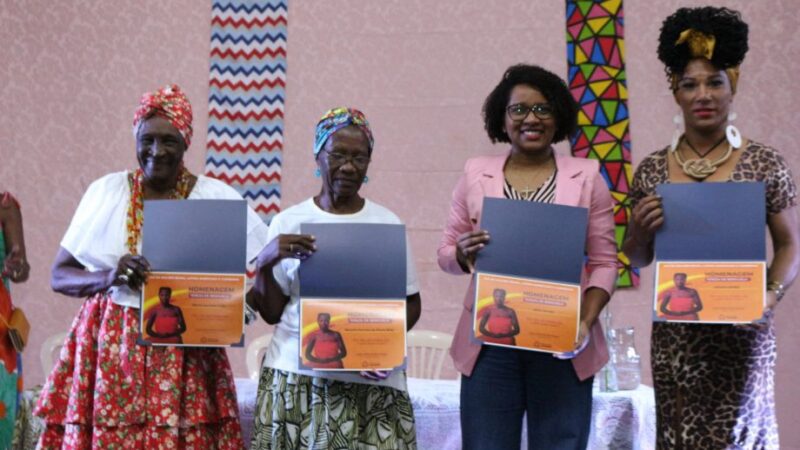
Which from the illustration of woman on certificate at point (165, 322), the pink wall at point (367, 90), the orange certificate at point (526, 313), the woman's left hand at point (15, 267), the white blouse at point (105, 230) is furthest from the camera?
the pink wall at point (367, 90)

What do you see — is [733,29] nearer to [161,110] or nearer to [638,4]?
[161,110]

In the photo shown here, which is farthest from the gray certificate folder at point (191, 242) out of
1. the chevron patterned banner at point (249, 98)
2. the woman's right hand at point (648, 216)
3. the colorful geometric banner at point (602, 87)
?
the colorful geometric banner at point (602, 87)

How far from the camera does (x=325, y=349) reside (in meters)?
2.49

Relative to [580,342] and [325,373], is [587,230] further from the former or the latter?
[325,373]

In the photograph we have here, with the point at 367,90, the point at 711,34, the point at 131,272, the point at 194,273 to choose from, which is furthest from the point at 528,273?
the point at 367,90

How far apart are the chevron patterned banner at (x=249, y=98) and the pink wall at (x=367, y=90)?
0.25ft

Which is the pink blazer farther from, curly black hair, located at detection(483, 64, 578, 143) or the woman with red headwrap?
the woman with red headwrap

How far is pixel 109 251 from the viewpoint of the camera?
8.72ft

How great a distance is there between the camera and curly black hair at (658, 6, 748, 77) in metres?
2.47

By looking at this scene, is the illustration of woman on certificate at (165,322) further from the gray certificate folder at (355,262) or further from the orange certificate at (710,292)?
the orange certificate at (710,292)

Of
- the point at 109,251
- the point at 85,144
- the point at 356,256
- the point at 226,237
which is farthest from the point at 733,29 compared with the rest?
the point at 85,144

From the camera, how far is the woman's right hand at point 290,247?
2512 mm

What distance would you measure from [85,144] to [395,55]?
1.91 m

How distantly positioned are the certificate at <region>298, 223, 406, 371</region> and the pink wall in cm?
239
